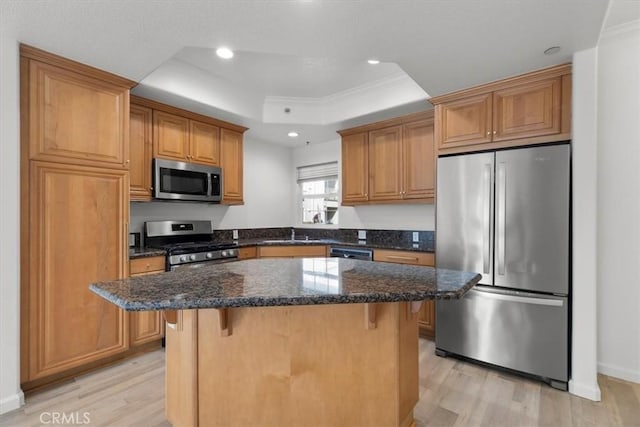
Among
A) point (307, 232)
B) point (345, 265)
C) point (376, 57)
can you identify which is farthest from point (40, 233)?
point (307, 232)

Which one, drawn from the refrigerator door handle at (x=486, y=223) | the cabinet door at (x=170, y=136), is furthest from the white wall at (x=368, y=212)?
the cabinet door at (x=170, y=136)

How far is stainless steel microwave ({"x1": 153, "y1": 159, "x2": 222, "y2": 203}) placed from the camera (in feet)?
10.5

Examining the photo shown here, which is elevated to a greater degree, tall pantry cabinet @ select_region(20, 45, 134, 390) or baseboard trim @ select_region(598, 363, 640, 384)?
tall pantry cabinet @ select_region(20, 45, 134, 390)

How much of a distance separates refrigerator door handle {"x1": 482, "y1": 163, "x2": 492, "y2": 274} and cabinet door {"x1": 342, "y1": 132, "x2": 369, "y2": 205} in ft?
5.14

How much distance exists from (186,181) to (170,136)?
50 cm

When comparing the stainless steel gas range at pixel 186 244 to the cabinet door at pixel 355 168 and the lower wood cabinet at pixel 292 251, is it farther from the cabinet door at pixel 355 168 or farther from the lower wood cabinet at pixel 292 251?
the cabinet door at pixel 355 168

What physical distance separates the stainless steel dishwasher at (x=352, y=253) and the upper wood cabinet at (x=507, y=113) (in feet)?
4.45

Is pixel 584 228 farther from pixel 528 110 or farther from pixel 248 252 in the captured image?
pixel 248 252

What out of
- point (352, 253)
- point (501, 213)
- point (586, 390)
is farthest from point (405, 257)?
point (586, 390)

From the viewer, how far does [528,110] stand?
8.13 ft

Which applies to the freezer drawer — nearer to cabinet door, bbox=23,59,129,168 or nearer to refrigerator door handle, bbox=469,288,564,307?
refrigerator door handle, bbox=469,288,564,307

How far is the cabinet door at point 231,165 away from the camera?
154 inches

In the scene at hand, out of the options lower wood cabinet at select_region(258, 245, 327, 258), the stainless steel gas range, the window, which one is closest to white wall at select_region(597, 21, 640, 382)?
lower wood cabinet at select_region(258, 245, 327, 258)

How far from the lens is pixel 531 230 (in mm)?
2414
